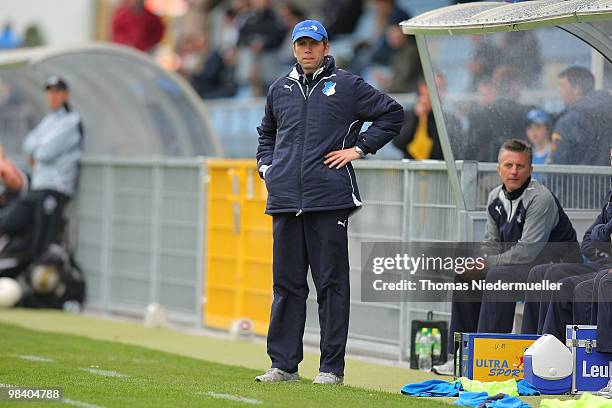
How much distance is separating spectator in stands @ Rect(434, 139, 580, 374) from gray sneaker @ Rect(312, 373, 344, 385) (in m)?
1.16

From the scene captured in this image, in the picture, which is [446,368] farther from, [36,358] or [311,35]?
[36,358]

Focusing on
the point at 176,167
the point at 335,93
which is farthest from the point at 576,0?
the point at 176,167

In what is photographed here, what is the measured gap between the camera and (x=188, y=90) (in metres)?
17.4

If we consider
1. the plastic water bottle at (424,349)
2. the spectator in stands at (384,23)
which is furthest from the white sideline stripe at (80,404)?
the spectator in stands at (384,23)

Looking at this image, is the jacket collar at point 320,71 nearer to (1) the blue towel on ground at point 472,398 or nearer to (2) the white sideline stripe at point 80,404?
(1) the blue towel on ground at point 472,398

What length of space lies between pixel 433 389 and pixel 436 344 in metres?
1.72

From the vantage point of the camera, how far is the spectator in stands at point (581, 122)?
34.5 ft

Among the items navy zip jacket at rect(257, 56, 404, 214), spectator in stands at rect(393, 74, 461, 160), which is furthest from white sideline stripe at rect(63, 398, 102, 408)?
spectator in stands at rect(393, 74, 461, 160)

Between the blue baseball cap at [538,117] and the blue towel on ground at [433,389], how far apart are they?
2513mm

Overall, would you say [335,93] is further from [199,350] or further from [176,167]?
[176,167]

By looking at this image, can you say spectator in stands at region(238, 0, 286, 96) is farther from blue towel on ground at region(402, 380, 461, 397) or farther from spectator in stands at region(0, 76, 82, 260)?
blue towel on ground at region(402, 380, 461, 397)

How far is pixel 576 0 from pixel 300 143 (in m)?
1.99

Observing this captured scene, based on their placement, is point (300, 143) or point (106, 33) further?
point (106, 33)

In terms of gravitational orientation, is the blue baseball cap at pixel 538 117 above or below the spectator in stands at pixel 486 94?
below
